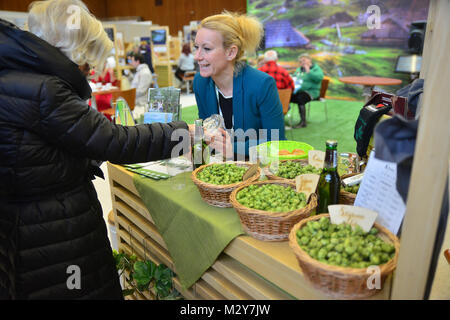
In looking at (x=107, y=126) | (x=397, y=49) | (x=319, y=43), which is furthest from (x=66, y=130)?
(x=319, y=43)

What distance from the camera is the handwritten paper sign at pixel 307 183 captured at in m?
1.12

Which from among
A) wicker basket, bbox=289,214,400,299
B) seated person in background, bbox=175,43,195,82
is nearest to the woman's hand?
wicker basket, bbox=289,214,400,299

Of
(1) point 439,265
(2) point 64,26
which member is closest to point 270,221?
(2) point 64,26

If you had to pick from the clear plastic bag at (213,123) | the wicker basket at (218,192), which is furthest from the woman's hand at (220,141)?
the wicker basket at (218,192)

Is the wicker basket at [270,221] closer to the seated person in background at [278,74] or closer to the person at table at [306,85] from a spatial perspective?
the seated person in background at [278,74]

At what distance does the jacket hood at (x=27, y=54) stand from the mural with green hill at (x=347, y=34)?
28.3 feet

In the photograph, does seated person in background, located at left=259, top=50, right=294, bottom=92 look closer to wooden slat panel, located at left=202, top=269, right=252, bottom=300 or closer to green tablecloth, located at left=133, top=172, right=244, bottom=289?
green tablecloth, located at left=133, top=172, right=244, bottom=289

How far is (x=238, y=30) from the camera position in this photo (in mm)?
1991

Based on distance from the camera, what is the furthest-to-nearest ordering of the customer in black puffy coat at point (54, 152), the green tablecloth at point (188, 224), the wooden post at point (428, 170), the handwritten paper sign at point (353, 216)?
the green tablecloth at point (188, 224) < the customer in black puffy coat at point (54, 152) < the handwritten paper sign at point (353, 216) < the wooden post at point (428, 170)

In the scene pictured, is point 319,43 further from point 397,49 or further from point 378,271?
point 378,271

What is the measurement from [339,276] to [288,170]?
1.99 feet

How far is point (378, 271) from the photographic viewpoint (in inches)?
31.9

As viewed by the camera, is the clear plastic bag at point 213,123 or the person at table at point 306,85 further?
the person at table at point 306,85
